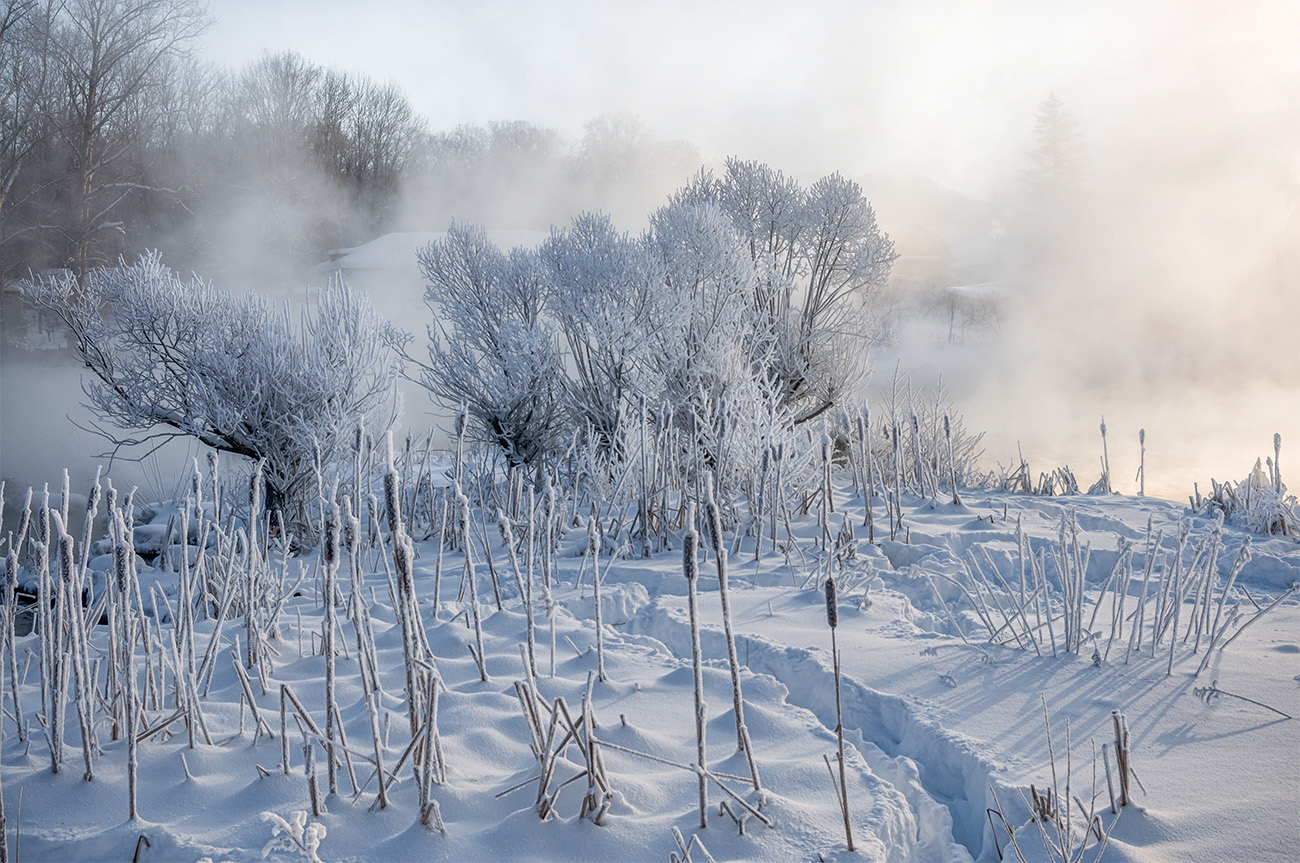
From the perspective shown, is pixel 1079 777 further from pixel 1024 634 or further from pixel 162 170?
pixel 162 170

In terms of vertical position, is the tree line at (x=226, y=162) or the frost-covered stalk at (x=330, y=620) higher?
the tree line at (x=226, y=162)

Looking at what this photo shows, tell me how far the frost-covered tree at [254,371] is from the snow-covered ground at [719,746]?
9.05 ft

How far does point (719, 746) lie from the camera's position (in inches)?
74.2

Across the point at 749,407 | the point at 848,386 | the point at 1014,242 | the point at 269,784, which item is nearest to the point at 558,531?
the point at 749,407

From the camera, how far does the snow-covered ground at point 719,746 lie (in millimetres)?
1466

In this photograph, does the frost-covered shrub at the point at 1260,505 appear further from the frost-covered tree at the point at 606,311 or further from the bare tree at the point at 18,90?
the bare tree at the point at 18,90

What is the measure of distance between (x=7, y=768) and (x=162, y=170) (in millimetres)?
21576

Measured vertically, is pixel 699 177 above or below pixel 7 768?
above

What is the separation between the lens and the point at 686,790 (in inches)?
65.7

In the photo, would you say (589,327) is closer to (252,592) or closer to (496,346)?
(496,346)

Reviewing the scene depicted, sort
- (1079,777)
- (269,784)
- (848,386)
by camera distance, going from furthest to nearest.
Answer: (848,386), (1079,777), (269,784)

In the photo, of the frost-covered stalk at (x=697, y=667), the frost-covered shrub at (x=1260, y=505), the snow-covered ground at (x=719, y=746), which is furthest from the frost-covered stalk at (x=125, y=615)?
the frost-covered shrub at (x=1260, y=505)

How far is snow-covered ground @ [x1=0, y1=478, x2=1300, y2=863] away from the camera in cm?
147

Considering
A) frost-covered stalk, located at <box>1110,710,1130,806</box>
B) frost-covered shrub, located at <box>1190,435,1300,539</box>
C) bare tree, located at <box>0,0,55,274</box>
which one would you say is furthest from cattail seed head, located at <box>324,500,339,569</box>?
bare tree, located at <box>0,0,55,274</box>
